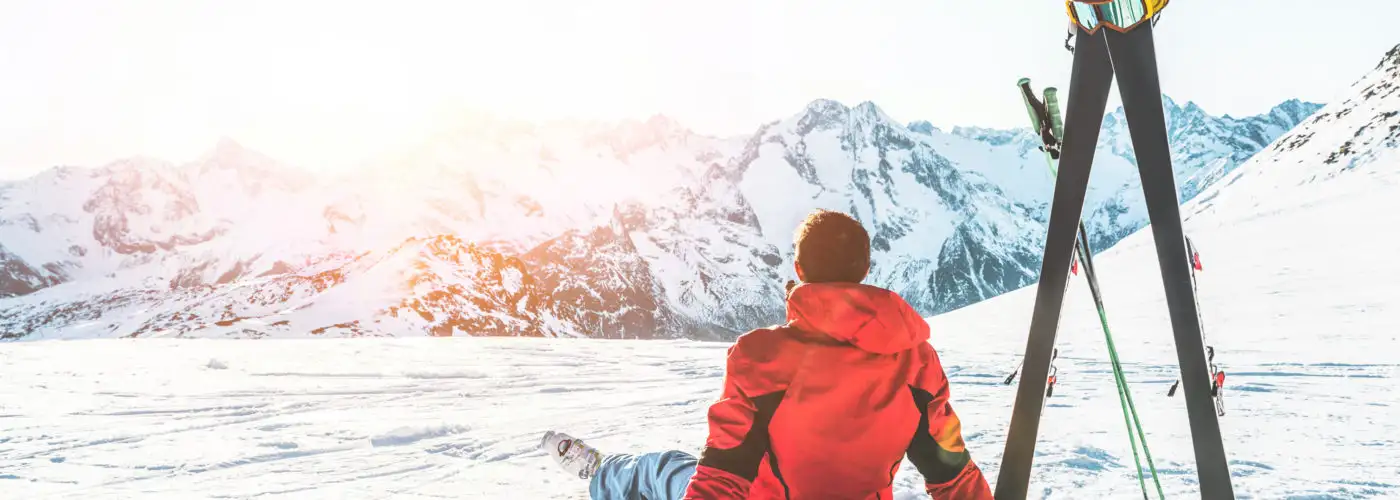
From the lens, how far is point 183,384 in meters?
11.1

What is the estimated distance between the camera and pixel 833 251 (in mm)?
1986

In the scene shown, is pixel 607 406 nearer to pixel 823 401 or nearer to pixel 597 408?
pixel 597 408

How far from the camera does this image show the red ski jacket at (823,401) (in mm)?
1854

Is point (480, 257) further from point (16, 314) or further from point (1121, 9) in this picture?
point (1121, 9)

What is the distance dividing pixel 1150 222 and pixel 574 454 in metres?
2.85

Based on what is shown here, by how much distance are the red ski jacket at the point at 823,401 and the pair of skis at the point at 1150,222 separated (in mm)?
978

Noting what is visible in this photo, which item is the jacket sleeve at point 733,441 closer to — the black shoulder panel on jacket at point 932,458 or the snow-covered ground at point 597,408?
the black shoulder panel on jacket at point 932,458

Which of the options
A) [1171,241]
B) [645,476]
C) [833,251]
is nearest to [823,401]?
[833,251]

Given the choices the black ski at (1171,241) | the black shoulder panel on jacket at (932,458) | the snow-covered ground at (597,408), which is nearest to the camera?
the black shoulder panel on jacket at (932,458)

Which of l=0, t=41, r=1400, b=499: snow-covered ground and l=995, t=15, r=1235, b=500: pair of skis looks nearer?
l=995, t=15, r=1235, b=500: pair of skis

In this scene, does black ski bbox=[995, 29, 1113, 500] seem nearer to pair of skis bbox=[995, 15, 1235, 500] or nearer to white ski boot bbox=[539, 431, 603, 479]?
pair of skis bbox=[995, 15, 1235, 500]

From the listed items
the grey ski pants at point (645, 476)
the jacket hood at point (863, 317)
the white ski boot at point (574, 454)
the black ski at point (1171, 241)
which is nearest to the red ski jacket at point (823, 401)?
the jacket hood at point (863, 317)

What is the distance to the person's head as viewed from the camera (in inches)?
78.1

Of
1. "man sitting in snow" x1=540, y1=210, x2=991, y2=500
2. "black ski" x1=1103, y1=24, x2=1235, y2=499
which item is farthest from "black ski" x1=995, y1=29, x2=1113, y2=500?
"man sitting in snow" x1=540, y1=210, x2=991, y2=500
